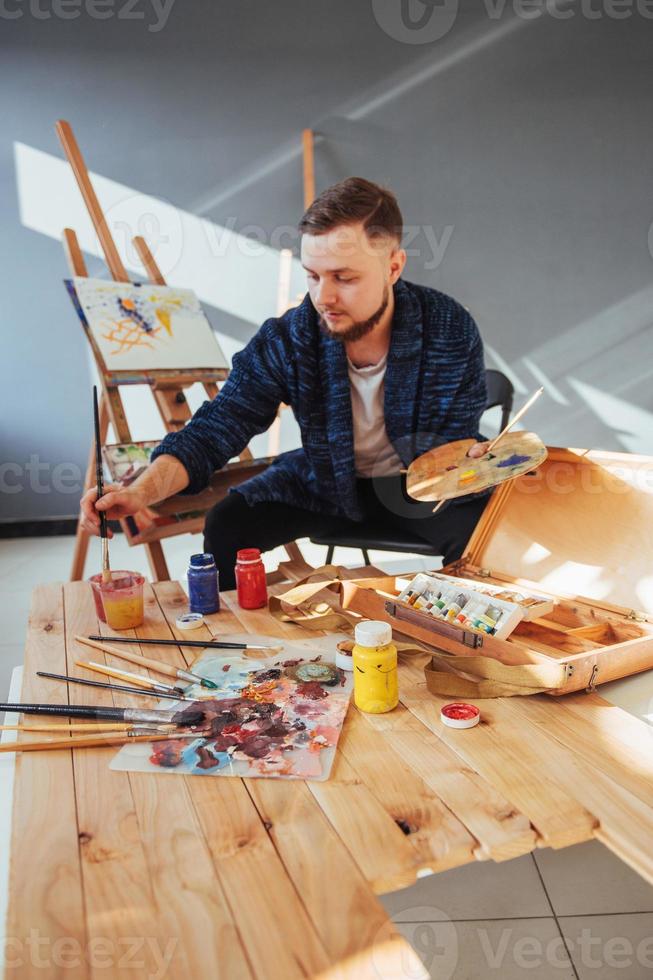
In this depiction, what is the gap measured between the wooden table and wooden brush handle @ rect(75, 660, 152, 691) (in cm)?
18

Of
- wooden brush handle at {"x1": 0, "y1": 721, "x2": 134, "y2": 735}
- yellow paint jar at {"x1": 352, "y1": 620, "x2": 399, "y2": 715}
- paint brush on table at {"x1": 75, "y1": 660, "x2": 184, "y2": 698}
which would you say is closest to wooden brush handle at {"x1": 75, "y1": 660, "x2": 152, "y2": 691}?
paint brush on table at {"x1": 75, "y1": 660, "x2": 184, "y2": 698}

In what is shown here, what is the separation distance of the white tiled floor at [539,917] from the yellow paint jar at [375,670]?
362mm

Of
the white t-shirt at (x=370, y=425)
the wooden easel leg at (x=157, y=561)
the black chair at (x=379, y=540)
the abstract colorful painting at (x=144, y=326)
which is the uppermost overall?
the abstract colorful painting at (x=144, y=326)

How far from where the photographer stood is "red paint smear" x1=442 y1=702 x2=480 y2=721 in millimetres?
1000

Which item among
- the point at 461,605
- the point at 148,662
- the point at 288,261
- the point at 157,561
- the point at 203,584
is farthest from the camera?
the point at 288,261

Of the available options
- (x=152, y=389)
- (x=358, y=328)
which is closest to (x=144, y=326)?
(x=152, y=389)

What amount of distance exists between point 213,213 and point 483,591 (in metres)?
2.84

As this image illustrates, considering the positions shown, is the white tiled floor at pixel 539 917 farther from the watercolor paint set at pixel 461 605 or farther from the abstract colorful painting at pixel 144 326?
the abstract colorful painting at pixel 144 326

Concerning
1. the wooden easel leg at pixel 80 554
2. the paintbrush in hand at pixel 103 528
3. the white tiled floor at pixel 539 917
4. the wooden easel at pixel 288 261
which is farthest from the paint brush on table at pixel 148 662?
the wooden easel at pixel 288 261

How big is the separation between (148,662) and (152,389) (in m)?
1.48

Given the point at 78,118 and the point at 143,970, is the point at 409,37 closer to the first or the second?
the point at 78,118

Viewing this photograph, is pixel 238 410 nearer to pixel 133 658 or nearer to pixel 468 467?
pixel 468 467

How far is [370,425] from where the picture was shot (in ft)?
6.77

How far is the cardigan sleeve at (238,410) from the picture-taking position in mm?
1895
